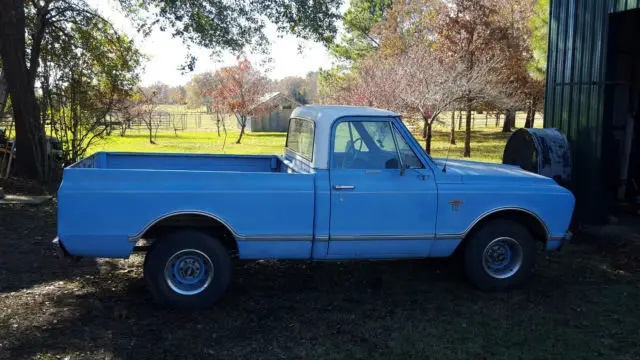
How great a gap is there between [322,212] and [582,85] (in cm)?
545

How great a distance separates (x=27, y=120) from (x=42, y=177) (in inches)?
50.4

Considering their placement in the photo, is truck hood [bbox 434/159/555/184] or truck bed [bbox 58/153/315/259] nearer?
truck bed [bbox 58/153/315/259]

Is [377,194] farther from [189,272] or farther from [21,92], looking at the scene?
[21,92]

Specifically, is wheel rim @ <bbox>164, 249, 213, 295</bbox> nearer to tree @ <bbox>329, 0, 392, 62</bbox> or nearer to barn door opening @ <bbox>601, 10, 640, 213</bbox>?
barn door opening @ <bbox>601, 10, 640, 213</bbox>

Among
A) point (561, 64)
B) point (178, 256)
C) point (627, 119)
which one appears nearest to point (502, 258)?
point (178, 256)

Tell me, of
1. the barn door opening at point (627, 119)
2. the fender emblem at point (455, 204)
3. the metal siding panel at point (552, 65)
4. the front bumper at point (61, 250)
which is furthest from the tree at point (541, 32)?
the front bumper at point (61, 250)

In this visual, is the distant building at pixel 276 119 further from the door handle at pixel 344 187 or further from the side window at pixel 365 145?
the door handle at pixel 344 187

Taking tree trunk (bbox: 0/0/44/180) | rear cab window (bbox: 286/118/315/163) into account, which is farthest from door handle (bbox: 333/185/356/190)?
tree trunk (bbox: 0/0/44/180)

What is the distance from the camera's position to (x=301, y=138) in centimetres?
613

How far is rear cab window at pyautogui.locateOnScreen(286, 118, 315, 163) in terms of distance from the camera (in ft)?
18.8

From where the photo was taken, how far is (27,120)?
12.5 meters

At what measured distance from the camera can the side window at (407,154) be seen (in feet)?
18.2

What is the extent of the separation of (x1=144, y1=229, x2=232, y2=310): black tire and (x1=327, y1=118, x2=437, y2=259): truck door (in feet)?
3.40

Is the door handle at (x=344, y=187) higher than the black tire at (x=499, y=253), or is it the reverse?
the door handle at (x=344, y=187)
